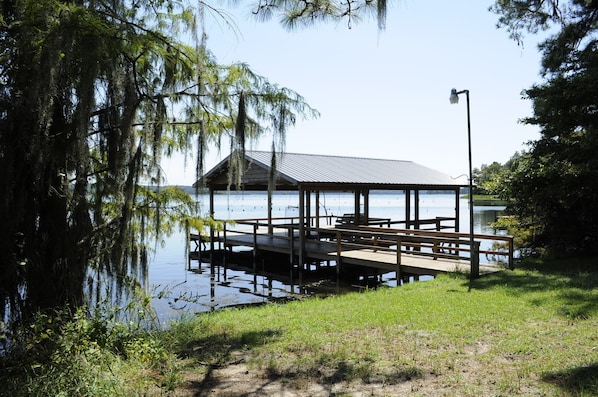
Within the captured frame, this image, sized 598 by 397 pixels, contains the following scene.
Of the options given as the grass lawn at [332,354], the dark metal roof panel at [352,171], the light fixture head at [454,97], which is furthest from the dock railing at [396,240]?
the grass lawn at [332,354]

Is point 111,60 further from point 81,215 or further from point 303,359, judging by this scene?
point 303,359

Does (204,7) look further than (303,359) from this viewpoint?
Yes

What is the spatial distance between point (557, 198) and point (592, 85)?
2.84 m

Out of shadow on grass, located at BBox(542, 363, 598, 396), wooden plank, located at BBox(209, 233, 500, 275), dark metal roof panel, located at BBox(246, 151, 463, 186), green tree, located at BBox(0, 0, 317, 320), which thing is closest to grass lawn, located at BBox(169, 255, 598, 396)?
shadow on grass, located at BBox(542, 363, 598, 396)

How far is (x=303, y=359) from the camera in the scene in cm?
466

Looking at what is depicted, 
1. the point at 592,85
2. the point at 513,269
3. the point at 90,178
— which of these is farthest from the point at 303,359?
the point at 592,85

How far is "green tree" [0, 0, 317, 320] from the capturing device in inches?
164

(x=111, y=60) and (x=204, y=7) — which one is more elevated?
(x=204, y=7)

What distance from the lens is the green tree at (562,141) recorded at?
956cm

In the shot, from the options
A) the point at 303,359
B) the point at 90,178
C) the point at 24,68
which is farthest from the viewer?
the point at 90,178

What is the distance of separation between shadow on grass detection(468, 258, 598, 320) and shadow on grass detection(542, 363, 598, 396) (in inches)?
83.2

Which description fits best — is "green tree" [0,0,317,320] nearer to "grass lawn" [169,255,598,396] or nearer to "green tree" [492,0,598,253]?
"grass lawn" [169,255,598,396]

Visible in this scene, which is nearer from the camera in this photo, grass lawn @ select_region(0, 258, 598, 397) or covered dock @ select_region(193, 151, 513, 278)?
grass lawn @ select_region(0, 258, 598, 397)

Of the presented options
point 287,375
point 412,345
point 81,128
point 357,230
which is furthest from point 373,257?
point 81,128
